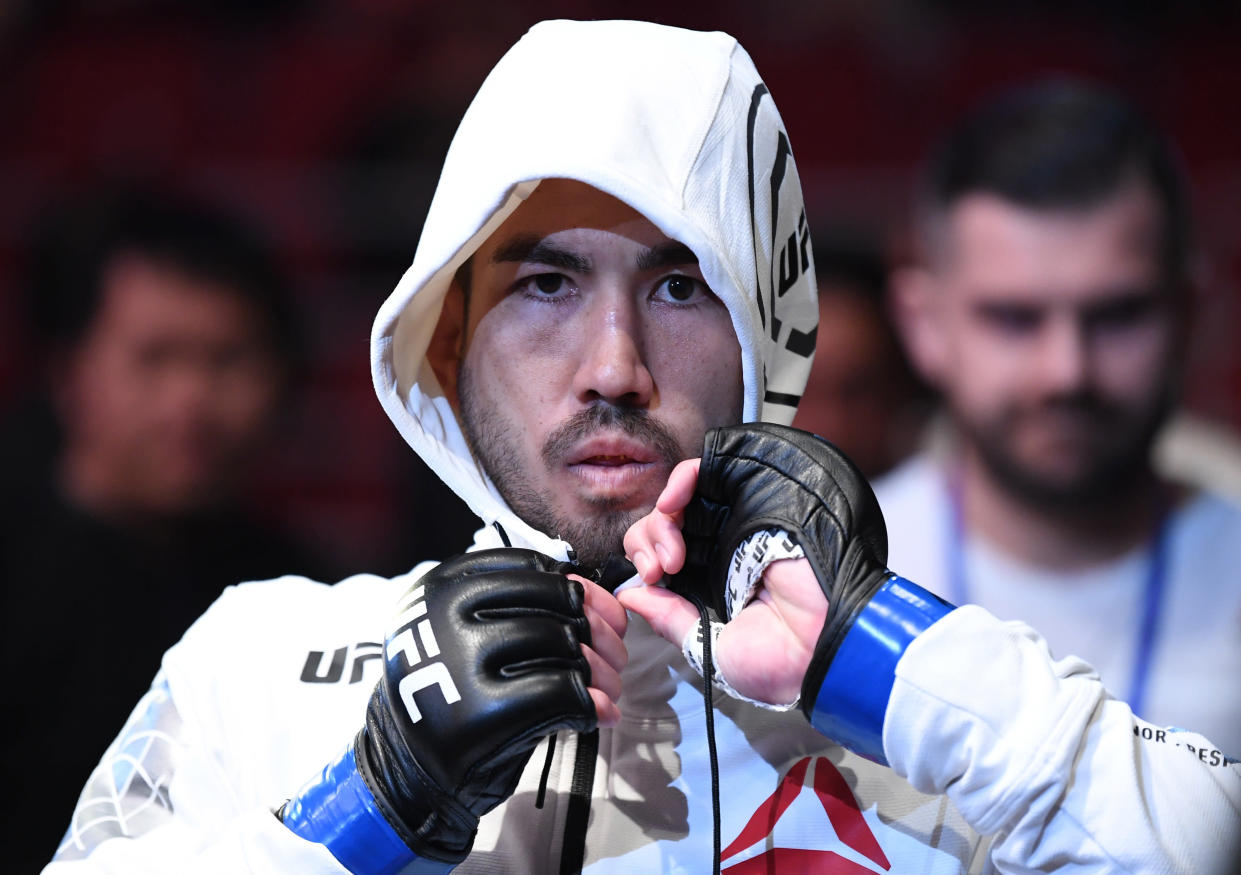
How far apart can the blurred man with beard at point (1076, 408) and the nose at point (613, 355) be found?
1.67m

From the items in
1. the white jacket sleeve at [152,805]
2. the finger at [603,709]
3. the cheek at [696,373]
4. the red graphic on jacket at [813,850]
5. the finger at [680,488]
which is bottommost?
the white jacket sleeve at [152,805]

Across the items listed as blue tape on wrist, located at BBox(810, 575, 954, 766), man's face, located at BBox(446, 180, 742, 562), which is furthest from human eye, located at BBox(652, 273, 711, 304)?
blue tape on wrist, located at BBox(810, 575, 954, 766)

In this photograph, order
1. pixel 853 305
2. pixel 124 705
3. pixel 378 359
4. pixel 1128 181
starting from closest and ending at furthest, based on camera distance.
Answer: pixel 378 359 < pixel 124 705 < pixel 1128 181 < pixel 853 305

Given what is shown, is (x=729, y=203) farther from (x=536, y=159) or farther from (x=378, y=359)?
(x=378, y=359)

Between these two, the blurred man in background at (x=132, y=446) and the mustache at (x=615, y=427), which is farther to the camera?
the blurred man in background at (x=132, y=446)

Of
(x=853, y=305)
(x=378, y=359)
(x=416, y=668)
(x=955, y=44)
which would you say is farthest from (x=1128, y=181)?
(x=416, y=668)

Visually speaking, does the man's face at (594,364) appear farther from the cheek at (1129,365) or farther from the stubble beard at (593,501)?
the cheek at (1129,365)

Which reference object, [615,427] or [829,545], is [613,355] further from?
[829,545]

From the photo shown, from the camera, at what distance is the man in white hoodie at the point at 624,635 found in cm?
128

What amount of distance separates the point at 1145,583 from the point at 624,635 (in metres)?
1.96

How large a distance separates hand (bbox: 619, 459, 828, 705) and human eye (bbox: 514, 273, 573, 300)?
345mm

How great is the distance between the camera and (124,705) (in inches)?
112

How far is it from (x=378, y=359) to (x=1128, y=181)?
2092mm

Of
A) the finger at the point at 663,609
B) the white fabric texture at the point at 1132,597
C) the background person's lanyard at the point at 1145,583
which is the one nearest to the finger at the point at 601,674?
the finger at the point at 663,609
